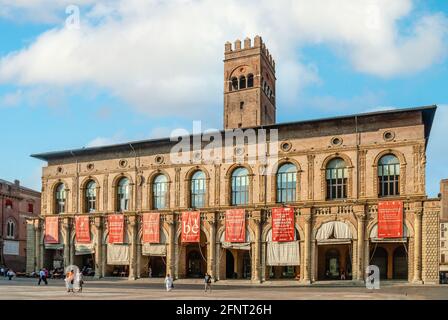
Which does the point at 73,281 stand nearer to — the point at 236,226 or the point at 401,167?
the point at 236,226

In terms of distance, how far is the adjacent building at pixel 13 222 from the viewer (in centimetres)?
6862

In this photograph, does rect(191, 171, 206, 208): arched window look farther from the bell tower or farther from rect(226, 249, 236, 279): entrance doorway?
the bell tower

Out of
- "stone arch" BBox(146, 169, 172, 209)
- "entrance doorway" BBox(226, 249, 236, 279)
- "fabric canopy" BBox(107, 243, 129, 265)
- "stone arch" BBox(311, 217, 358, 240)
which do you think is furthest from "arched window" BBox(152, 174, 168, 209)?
"stone arch" BBox(311, 217, 358, 240)

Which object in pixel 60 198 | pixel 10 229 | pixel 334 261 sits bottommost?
pixel 334 261

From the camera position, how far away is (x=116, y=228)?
51719 millimetres

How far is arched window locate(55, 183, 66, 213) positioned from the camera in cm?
5678

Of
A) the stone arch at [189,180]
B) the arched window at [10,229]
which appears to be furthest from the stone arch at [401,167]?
the arched window at [10,229]

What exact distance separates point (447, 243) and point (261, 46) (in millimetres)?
58376

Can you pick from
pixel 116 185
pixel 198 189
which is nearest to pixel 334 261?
pixel 198 189

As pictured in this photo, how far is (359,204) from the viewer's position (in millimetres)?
42250

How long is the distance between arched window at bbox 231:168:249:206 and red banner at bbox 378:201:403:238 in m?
11.4

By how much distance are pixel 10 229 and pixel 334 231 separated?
147 ft

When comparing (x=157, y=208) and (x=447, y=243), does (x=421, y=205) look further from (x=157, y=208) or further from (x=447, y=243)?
(x=447, y=243)

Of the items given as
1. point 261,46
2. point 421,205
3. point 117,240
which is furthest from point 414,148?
point 261,46
